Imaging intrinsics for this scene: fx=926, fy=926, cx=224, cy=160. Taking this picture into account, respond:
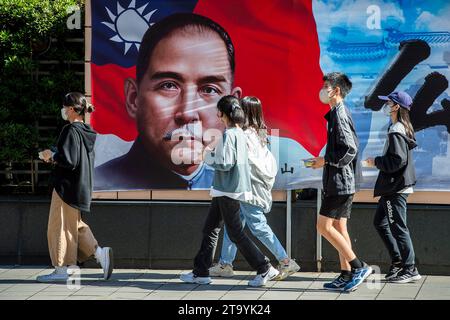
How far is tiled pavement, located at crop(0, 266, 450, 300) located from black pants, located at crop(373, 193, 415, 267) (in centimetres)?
29

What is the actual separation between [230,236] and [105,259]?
48.6 inches

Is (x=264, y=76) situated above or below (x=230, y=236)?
above

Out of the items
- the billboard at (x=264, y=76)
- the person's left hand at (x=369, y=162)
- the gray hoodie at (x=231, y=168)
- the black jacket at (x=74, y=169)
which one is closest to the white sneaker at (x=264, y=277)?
the gray hoodie at (x=231, y=168)

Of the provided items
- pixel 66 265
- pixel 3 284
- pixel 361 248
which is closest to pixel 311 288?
pixel 361 248

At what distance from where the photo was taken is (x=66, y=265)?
875cm

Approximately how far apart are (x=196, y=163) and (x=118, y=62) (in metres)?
1.30

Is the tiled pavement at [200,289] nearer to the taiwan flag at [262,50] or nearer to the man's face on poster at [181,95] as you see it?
the man's face on poster at [181,95]

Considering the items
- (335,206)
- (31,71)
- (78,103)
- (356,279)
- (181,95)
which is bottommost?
(356,279)

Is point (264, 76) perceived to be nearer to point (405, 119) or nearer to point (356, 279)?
point (405, 119)

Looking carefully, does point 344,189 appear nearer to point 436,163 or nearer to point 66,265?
point 436,163

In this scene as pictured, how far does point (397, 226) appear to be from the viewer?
8.47 metres

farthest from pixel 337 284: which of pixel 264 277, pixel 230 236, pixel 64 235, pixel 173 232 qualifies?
pixel 64 235

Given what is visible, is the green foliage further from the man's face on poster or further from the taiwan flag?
the man's face on poster

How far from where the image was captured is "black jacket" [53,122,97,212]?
336 inches
